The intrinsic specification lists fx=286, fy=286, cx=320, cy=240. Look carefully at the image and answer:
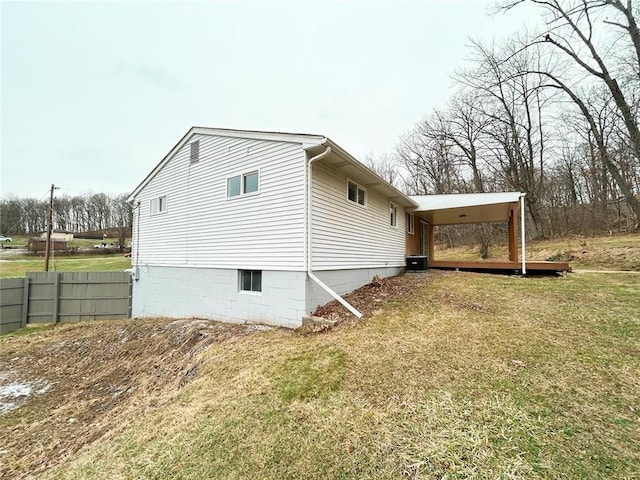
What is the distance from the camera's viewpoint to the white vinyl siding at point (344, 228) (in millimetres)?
6457

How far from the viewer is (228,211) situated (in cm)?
767

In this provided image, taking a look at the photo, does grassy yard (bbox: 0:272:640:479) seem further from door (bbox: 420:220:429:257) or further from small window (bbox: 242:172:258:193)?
door (bbox: 420:220:429:257)

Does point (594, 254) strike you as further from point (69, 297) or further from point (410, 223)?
point (69, 297)

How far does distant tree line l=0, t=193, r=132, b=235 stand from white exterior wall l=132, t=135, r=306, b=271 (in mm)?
32174

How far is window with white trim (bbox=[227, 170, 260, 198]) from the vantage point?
719 cm

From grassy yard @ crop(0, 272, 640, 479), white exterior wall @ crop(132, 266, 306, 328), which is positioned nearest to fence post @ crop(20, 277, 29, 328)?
white exterior wall @ crop(132, 266, 306, 328)

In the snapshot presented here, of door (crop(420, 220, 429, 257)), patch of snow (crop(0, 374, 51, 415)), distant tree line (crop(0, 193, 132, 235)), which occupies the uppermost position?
distant tree line (crop(0, 193, 132, 235))

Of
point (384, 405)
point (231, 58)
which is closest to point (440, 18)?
point (231, 58)

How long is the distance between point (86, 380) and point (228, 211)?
497cm

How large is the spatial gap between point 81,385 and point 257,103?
1720 cm

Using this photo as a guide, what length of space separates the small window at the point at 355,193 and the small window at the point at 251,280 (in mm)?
3211

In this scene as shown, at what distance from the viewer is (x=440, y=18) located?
446 inches

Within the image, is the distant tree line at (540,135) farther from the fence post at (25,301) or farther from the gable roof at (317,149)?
the fence post at (25,301)

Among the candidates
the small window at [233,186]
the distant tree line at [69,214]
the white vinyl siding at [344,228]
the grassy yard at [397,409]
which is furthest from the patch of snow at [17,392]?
the distant tree line at [69,214]
